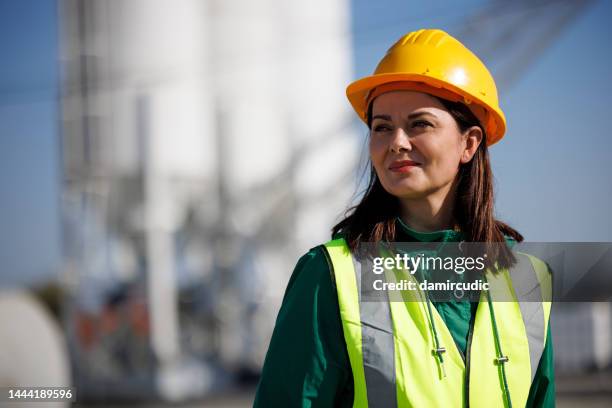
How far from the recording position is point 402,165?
1.60 meters

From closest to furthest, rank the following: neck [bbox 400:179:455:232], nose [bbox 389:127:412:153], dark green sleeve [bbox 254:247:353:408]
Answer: dark green sleeve [bbox 254:247:353:408] < nose [bbox 389:127:412:153] < neck [bbox 400:179:455:232]

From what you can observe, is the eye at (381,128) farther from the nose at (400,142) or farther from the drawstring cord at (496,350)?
the drawstring cord at (496,350)

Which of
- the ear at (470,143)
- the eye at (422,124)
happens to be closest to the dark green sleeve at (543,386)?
the ear at (470,143)

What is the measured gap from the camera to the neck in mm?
1678

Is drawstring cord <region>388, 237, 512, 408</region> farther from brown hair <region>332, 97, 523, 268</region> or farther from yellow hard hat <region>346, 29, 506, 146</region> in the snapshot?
yellow hard hat <region>346, 29, 506, 146</region>

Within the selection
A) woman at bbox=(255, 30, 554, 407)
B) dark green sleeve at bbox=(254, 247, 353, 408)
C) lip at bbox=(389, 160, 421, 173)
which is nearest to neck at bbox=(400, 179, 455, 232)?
woman at bbox=(255, 30, 554, 407)

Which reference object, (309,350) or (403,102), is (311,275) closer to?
(309,350)

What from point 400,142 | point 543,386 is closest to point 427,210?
point 400,142

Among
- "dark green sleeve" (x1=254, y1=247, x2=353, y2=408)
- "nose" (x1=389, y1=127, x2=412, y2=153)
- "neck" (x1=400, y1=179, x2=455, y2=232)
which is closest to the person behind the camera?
"dark green sleeve" (x1=254, y1=247, x2=353, y2=408)

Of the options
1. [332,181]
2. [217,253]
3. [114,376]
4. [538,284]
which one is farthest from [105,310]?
[538,284]

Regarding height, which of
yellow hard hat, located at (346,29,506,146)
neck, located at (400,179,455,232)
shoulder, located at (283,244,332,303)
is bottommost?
shoulder, located at (283,244,332,303)

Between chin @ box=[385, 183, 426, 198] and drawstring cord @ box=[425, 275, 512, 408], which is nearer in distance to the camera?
drawstring cord @ box=[425, 275, 512, 408]

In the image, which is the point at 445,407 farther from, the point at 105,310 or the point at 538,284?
the point at 105,310

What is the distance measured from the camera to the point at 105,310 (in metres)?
11.7
